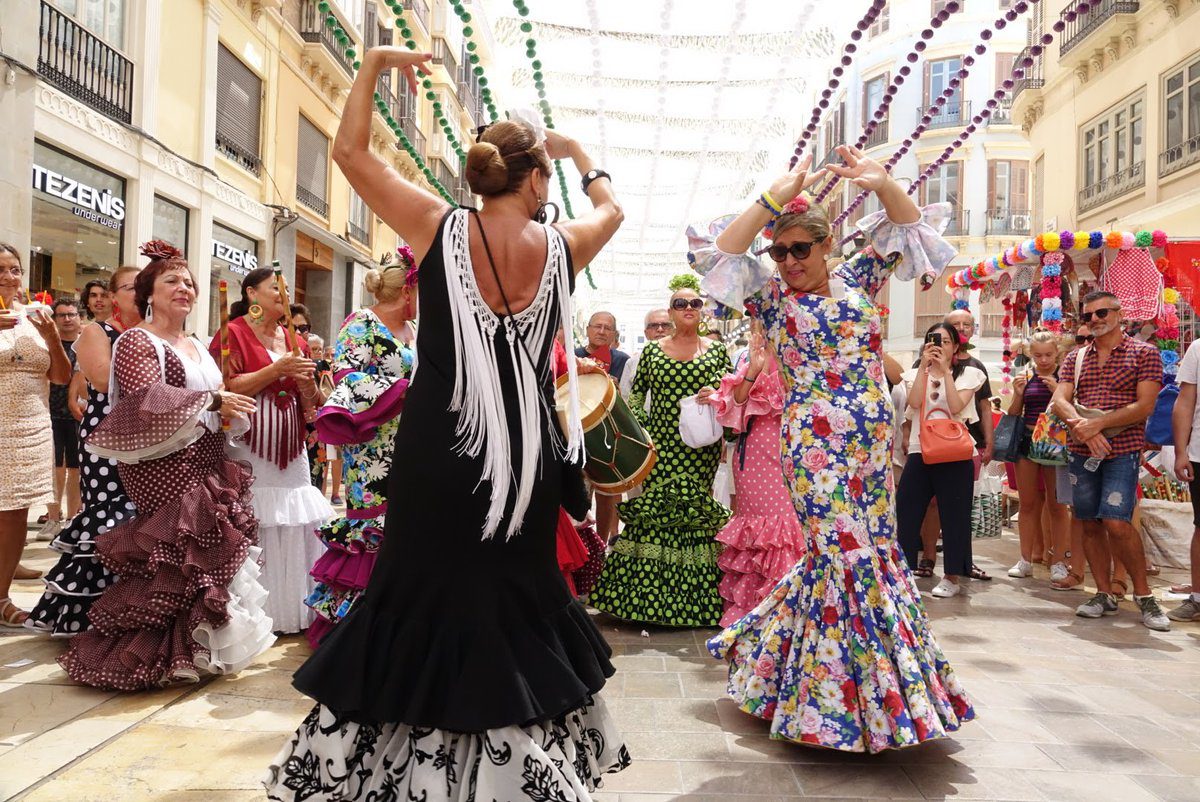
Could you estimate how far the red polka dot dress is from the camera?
3.98 m

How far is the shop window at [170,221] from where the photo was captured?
14172 millimetres

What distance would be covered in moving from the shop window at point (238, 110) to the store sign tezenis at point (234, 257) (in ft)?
5.23

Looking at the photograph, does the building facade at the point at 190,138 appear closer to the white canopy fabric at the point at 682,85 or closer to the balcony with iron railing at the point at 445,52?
the white canopy fabric at the point at 682,85

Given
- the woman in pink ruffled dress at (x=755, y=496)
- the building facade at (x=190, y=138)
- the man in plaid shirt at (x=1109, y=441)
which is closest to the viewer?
the woman in pink ruffled dress at (x=755, y=496)

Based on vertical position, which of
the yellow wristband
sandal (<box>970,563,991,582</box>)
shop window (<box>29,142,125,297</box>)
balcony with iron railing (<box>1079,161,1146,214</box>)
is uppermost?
balcony with iron railing (<box>1079,161,1146,214</box>)

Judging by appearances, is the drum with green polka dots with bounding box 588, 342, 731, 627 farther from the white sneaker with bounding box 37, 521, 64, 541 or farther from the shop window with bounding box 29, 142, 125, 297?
the shop window with bounding box 29, 142, 125, 297

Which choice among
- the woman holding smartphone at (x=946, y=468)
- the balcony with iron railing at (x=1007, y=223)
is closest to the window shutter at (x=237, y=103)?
the woman holding smartphone at (x=946, y=468)

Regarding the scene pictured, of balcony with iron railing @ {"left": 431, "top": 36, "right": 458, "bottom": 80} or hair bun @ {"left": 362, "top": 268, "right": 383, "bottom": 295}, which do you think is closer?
hair bun @ {"left": 362, "top": 268, "right": 383, "bottom": 295}

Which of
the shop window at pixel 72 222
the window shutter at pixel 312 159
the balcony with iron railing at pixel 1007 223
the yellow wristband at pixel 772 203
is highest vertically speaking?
the balcony with iron railing at pixel 1007 223

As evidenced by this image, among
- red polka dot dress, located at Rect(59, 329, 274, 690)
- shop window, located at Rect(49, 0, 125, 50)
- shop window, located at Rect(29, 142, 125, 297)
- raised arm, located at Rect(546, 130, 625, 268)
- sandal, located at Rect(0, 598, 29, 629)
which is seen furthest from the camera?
shop window, located at Rect(49, 0, 125, 50)

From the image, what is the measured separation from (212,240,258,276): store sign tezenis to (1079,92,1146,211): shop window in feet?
54.8

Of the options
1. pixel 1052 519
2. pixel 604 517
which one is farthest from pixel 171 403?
pixel 1052 519

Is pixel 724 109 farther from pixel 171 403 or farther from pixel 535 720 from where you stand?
pixel 535 720

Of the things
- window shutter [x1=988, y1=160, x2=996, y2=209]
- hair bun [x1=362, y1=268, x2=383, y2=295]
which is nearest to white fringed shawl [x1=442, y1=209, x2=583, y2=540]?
hair bun [x1=362, y1=268, x2=383, y2=295]
